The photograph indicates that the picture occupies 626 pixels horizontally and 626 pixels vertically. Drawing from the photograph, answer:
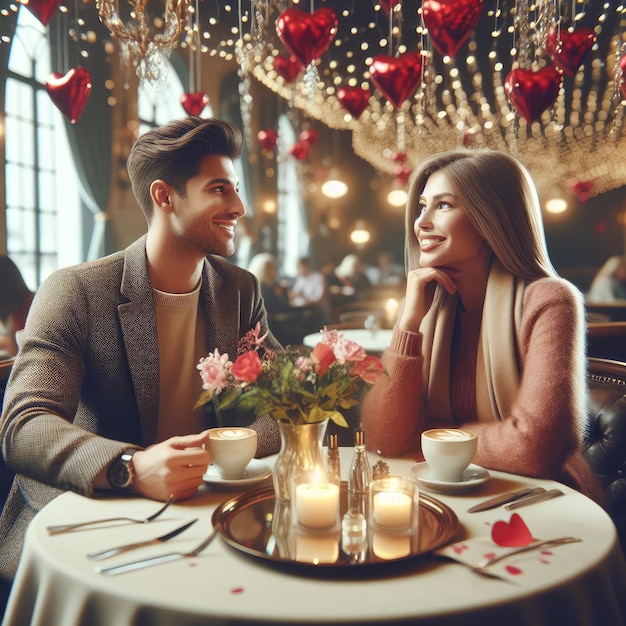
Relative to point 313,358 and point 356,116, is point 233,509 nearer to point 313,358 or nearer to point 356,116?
point 313,358

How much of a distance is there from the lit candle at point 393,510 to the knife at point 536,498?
244 millimetres

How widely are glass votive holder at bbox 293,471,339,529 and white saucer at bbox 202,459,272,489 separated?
0.26 metres

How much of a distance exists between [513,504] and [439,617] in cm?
47

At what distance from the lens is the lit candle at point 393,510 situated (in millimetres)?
1173

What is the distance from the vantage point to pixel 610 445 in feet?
6.37

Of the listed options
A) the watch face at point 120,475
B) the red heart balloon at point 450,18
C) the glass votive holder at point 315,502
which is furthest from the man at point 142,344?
the red heart balloon at point 450,18

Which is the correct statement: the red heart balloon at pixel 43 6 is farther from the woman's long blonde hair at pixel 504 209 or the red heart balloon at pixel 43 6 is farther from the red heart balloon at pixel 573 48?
the red heart balloon at pixel 573 48

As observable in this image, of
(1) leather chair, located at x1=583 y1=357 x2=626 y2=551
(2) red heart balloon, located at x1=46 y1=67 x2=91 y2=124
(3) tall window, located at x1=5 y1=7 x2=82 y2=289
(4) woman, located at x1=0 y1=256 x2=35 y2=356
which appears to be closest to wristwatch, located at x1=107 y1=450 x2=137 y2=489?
(1) leather chair, located at x1=583 y1=357 x2=626 y2=551

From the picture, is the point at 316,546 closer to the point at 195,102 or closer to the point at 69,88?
the point at 69,88

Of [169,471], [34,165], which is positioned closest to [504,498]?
[169,471]

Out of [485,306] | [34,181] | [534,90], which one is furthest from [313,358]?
[34,181]

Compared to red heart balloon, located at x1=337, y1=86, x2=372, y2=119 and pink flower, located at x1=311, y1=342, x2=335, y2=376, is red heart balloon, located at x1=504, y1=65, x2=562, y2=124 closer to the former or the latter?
red heart balloon, located at x1=337, y1=86, x2=372, y2=119

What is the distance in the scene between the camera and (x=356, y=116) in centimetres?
381

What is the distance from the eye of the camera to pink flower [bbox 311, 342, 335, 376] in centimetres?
129
